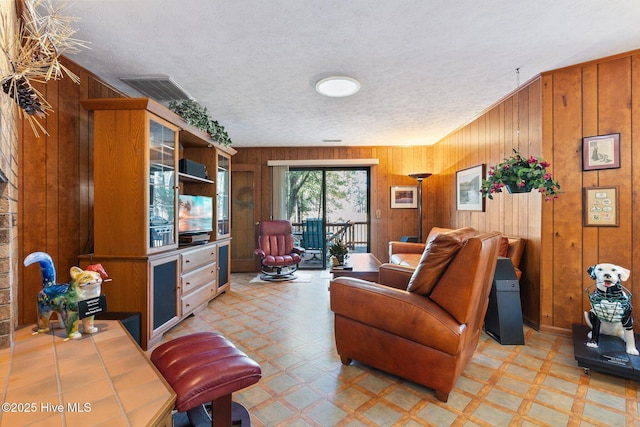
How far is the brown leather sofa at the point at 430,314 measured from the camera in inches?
62.4

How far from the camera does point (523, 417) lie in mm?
1535

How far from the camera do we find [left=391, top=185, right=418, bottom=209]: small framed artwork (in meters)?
5.26

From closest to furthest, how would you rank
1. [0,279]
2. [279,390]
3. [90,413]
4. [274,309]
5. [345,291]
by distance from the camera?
1. [90,413]
2. [0,279]
3. [279,390]
4. [345,291]
5. [274,309]

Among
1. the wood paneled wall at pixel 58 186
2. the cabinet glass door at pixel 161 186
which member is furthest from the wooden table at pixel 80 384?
the cabinet glass door at pixel 161 186

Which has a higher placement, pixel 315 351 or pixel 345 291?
pixel 345 291

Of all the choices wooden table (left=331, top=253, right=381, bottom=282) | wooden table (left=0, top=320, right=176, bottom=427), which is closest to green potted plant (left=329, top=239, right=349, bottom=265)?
wooden table (left=331, top=253, right=381, bottom=282)

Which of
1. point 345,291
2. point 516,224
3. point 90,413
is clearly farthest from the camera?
point 516,224

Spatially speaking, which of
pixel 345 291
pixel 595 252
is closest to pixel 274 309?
pixel 345 291

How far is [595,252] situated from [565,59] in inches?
65.5

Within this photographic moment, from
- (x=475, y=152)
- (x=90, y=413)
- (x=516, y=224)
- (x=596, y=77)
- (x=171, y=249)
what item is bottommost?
(x=90, y=413)

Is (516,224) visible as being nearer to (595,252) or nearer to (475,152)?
(595,252)

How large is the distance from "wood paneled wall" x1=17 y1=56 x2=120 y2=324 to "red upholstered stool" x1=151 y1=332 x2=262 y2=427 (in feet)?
4.60

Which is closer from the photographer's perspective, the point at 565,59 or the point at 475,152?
the point at 565,59

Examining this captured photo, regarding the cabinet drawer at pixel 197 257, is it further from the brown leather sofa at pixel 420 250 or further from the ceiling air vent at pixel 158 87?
the brown leather sofa at pixel 420 250
